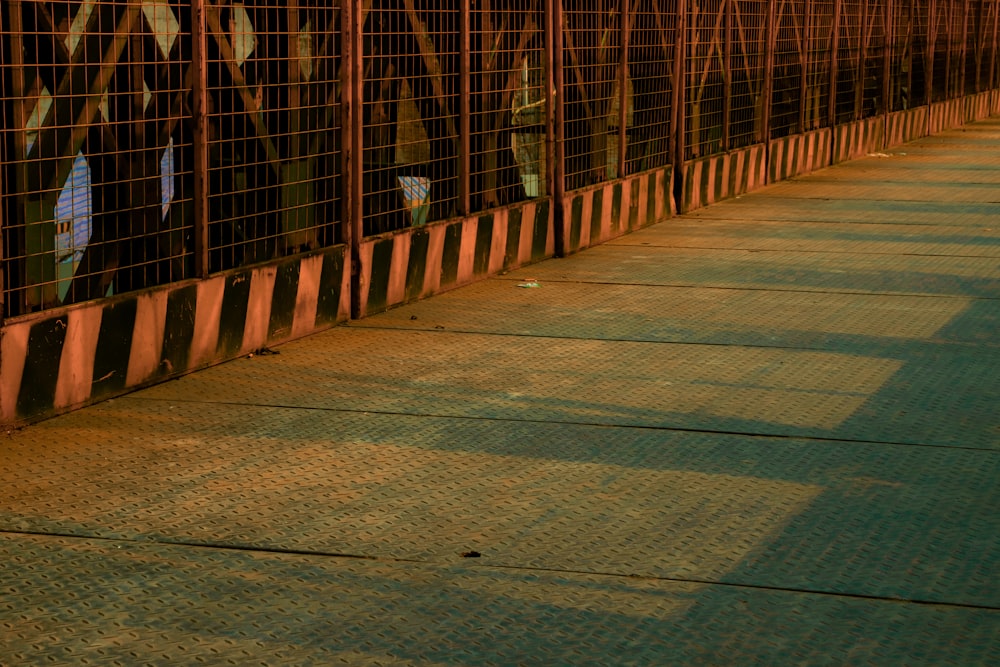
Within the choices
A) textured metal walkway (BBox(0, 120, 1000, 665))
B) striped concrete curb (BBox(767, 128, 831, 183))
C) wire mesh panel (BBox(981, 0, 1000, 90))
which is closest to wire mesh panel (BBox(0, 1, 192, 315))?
textured metal walkway (BBox(0, 120, 1000, 665))

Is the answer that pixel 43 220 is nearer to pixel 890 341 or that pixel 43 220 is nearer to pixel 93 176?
pixel 93 176

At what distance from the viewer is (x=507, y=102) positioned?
10789mm

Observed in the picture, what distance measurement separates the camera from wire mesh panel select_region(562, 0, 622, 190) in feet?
38.8

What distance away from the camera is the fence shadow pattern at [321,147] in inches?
264

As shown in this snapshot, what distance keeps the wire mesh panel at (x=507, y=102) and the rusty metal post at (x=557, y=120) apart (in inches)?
2.4

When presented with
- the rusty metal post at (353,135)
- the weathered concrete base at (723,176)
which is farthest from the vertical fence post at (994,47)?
the rusty metal post at (353,135)

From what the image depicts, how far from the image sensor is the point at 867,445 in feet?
20.5

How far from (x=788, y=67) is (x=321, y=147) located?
9969 millimetres

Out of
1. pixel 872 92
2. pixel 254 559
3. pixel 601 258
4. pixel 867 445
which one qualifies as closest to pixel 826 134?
pixel 872 92

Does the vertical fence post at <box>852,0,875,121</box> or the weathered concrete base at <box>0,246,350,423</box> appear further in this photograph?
the vertical fence post at <box>852,0,875,121</box>

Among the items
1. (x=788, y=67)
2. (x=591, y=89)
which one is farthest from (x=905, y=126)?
(x=591, y=89)

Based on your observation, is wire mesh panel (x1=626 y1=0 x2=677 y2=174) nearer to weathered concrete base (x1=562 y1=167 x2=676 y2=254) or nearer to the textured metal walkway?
weathered concrete base (x1=562 y1=167 x2=676 y2=254)

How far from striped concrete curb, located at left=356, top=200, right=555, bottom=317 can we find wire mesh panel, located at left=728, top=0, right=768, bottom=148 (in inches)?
195

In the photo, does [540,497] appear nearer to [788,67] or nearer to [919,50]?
[788,67]
